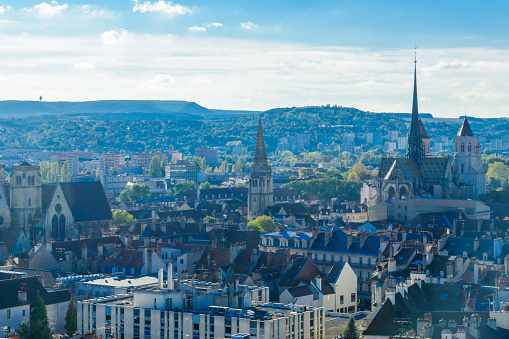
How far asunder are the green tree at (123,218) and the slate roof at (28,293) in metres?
64.4

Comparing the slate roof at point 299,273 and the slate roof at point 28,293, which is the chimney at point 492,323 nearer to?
the slate roof at point 299,273

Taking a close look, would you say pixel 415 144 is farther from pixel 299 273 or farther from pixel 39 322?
pixel 39 322

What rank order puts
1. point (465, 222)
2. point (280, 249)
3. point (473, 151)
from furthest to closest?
1. point (473, 151)
2. point (465, 222)
3. point (280, 249)

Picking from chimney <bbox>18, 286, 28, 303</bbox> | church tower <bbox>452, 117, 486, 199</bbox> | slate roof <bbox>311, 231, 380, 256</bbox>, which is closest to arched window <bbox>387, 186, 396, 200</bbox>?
church tower <bbox>452, 117, 486, 199</bbox>

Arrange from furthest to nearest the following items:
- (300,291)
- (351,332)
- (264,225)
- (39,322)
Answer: (264,225) < (300,291) < (39,322) < (351,332)

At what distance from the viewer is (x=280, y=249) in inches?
3775

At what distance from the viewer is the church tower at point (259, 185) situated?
149500 mm

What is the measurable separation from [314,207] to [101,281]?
85.1m

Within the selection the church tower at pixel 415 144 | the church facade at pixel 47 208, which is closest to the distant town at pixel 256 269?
the church facade at pixel 47 208

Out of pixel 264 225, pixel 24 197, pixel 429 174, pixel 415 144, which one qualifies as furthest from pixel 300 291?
pixel 415 144

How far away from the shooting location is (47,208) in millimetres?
113750

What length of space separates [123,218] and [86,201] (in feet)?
71.6

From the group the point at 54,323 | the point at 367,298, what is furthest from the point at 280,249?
the point at 54,323

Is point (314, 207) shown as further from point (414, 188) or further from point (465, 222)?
point (465, 222)
